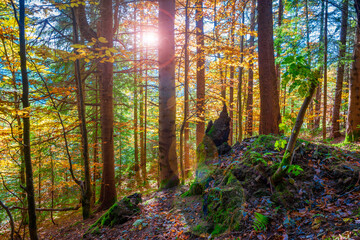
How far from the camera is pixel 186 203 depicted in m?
3.50

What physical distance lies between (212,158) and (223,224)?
2.02 m

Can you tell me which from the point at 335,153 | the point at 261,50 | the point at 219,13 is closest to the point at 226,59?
the point at 261,50

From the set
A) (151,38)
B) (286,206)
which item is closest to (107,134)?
(151,38)

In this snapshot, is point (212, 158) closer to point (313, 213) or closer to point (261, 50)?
point (313, 213)

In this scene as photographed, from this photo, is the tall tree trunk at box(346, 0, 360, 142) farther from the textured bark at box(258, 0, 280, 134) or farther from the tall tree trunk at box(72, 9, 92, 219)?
the tall tree trunk at box(72, 9, 92, 219)

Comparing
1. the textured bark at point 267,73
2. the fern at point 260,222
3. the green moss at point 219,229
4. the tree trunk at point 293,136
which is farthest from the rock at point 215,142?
the fern at point 260,222

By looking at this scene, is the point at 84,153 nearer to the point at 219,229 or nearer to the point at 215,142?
the point at 215,142

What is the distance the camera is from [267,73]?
487cm

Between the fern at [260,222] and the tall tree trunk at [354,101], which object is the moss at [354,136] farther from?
the fern at [260,222]

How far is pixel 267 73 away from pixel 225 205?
3820mm

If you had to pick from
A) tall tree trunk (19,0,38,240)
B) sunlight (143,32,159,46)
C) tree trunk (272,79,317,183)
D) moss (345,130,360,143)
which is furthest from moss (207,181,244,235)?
moss (345,130,360,143)

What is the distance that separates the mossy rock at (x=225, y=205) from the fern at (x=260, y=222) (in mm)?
215

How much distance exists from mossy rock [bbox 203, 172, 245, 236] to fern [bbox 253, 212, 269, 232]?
21 cm

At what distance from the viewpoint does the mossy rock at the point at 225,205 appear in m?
2.40
